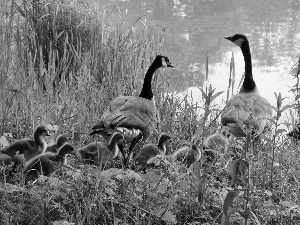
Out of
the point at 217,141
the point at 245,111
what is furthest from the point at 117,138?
the point at 245,111

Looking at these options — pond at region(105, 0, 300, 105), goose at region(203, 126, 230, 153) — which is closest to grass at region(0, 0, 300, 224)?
goose at region(203, 126, 230, 153)

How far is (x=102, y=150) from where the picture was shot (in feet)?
15.9

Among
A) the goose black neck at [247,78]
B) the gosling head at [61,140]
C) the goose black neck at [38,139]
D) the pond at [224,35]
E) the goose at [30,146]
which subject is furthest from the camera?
the pond at [224,35]

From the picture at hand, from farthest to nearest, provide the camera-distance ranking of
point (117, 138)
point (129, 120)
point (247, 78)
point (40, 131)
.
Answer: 1. point (247, 78)
2. point (129, 120)
3. point (117, 138)
4. point (40, 131)

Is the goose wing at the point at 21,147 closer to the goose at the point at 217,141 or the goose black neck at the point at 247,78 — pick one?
the goose at the point at 217,141

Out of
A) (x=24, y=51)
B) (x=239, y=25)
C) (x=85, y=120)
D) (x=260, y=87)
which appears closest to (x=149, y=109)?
(x=85, y=120)

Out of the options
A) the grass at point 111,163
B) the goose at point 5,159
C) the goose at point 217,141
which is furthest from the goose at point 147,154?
the goose at point 5,159

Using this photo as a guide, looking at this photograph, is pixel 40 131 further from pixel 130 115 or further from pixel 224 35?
pixel 224 35

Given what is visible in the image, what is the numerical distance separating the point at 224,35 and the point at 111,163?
729cm

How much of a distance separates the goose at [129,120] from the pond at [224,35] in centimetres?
306

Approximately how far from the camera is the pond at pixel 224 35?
9508 millimetres

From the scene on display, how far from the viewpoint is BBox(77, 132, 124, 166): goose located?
4.77 metres

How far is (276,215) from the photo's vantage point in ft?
12.4

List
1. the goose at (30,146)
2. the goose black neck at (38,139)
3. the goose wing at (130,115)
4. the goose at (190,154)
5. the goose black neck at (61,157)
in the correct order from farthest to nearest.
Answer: the goose wing at (130,115) → the goose at (190,154) → the goose black neck at (38,139) → the goose at (30,146) → the goose black neck at (61,157)
